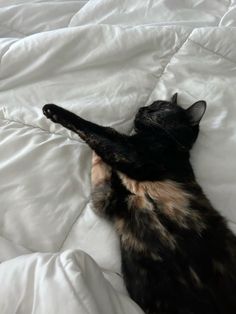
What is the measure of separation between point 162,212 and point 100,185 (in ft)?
0.71

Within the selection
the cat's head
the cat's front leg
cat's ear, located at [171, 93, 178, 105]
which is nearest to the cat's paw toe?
the cat's front leg

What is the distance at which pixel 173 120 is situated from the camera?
1400 millimetres

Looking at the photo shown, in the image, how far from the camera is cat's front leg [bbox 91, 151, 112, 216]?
115cm

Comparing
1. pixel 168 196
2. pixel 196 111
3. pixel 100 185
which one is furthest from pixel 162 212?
pixel 196 111

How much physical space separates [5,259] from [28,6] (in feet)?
3.50

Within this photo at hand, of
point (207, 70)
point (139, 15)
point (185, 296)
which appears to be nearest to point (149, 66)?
point (207, 70)

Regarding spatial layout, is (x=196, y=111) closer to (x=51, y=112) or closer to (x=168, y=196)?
(x=168, y=196)

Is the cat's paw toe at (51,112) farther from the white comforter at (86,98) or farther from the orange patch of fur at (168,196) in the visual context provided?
the orange patch of fur at (168,196)

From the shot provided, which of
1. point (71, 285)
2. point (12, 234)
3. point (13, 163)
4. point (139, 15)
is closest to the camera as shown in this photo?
point (71, 285)

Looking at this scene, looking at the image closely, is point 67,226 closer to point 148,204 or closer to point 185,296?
point 148,204

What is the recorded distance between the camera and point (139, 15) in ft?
5.37

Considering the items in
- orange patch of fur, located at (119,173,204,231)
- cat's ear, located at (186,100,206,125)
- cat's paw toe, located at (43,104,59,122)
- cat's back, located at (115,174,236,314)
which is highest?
cat's ear, located at (186,100,206,125)

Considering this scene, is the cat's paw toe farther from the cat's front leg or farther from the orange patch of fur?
the orange patch of fur

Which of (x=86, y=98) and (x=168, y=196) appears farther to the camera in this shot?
(x=86, y=98)
